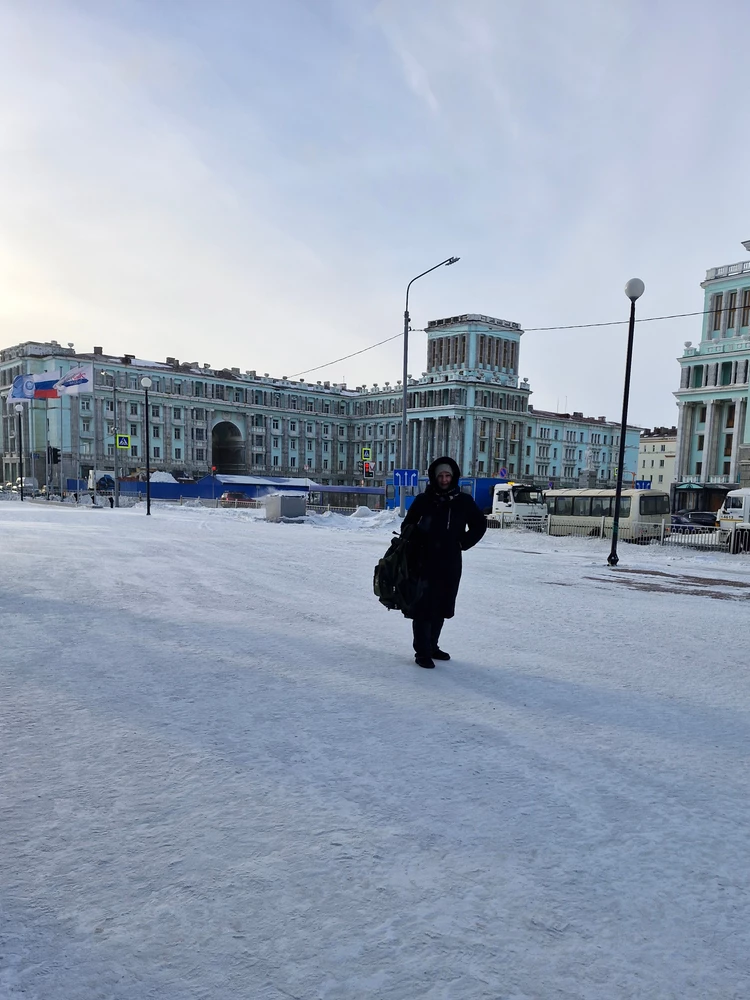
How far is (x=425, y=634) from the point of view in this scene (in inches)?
206

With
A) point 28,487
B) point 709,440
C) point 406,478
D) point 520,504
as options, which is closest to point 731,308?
point 709,440

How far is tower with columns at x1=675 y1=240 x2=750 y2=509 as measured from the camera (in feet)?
186

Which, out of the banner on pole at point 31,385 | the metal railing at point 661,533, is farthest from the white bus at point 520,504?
the banner on pole at point 31,385

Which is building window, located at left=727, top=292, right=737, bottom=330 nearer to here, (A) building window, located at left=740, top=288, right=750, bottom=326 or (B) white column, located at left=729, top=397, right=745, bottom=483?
(A) building window, located at left=740, top=288, right=750, bottom=326

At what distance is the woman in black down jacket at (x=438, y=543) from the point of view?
5.21 meters

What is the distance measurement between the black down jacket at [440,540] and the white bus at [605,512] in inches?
716

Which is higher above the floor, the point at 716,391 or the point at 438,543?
the point at 716,391

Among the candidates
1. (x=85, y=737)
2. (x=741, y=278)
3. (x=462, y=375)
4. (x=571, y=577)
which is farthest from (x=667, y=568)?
(x=462, y=375)

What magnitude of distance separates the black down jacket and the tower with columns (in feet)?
192

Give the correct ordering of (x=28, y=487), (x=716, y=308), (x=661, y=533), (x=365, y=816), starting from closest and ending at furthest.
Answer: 1. (x=365, y=816)
2. (x=661, y=533)
3. (x=716, y=308)
4. (x=28, y=487)

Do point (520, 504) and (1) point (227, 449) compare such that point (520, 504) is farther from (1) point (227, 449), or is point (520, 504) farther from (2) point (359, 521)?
(1) point (227, 449)

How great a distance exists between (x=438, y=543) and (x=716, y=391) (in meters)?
64.6

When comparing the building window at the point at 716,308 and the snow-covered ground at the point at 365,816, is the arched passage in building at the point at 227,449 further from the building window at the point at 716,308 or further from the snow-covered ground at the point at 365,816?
the snow-covered ground at the point at 365,816

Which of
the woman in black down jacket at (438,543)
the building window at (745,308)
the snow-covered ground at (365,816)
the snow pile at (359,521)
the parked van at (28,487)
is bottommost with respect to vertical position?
the parked van at (28,487)
